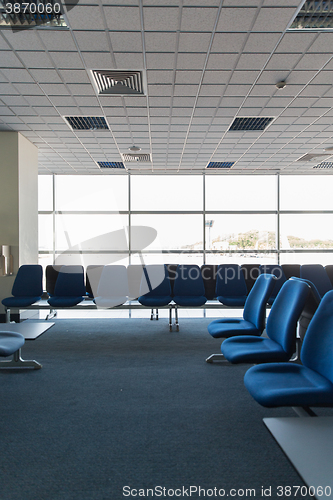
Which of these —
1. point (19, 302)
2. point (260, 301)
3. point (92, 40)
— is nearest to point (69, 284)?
point (19, 302)

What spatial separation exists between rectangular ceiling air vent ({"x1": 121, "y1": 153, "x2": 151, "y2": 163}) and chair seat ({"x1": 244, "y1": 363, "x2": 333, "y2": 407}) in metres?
5.24

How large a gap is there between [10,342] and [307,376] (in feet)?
7.57

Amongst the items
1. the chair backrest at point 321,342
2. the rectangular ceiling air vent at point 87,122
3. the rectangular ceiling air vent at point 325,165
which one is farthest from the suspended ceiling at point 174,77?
the chair backrest at point 321,342

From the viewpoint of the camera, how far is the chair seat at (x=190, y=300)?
434 centimetres

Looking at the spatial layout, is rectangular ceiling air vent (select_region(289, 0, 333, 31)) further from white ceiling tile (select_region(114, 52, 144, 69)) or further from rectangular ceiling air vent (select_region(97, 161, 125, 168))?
rectangular ceiling air vent (select_region(97, 161, 125, 168))

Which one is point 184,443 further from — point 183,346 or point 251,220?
point 251,220

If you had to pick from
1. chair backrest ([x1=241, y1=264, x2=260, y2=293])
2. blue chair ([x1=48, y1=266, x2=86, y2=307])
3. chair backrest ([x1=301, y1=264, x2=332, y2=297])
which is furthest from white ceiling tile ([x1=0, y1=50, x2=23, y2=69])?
chair backrest ([x1=301, y1=264, x2=332, y2=297])

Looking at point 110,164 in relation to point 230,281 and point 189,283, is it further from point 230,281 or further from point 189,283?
point 230,281

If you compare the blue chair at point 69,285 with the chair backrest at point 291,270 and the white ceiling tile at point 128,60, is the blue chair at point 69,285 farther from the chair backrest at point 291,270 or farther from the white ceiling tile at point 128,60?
the chair backrest at point 291,270

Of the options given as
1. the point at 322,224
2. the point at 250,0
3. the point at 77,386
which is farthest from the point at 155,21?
the point at 322,224

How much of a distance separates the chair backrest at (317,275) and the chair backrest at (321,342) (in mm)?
3284

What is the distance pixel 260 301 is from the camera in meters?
2.66

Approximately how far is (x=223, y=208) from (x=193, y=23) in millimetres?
4998

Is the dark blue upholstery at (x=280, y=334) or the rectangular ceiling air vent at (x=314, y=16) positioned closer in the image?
the dark blue upholstery at (x=280, y=334)
